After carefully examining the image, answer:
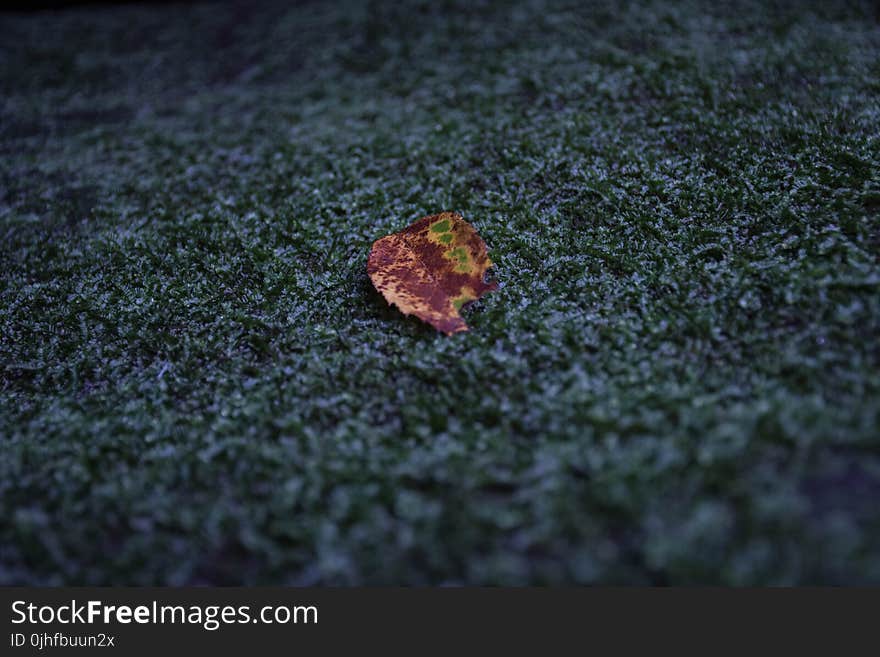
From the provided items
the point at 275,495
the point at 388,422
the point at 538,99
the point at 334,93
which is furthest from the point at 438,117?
the point at 275,495

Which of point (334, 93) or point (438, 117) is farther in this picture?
point (334, 93)

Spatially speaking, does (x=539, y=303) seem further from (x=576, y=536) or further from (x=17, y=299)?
(x=17, y=299)

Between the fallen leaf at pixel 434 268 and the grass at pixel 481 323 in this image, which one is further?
the fallen leaf at pixel 434 268

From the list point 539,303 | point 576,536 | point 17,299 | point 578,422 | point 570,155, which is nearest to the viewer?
point 576,536

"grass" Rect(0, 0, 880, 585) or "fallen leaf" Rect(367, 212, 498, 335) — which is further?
"fallen leaf" Rect(367, 212, 498, 335)
